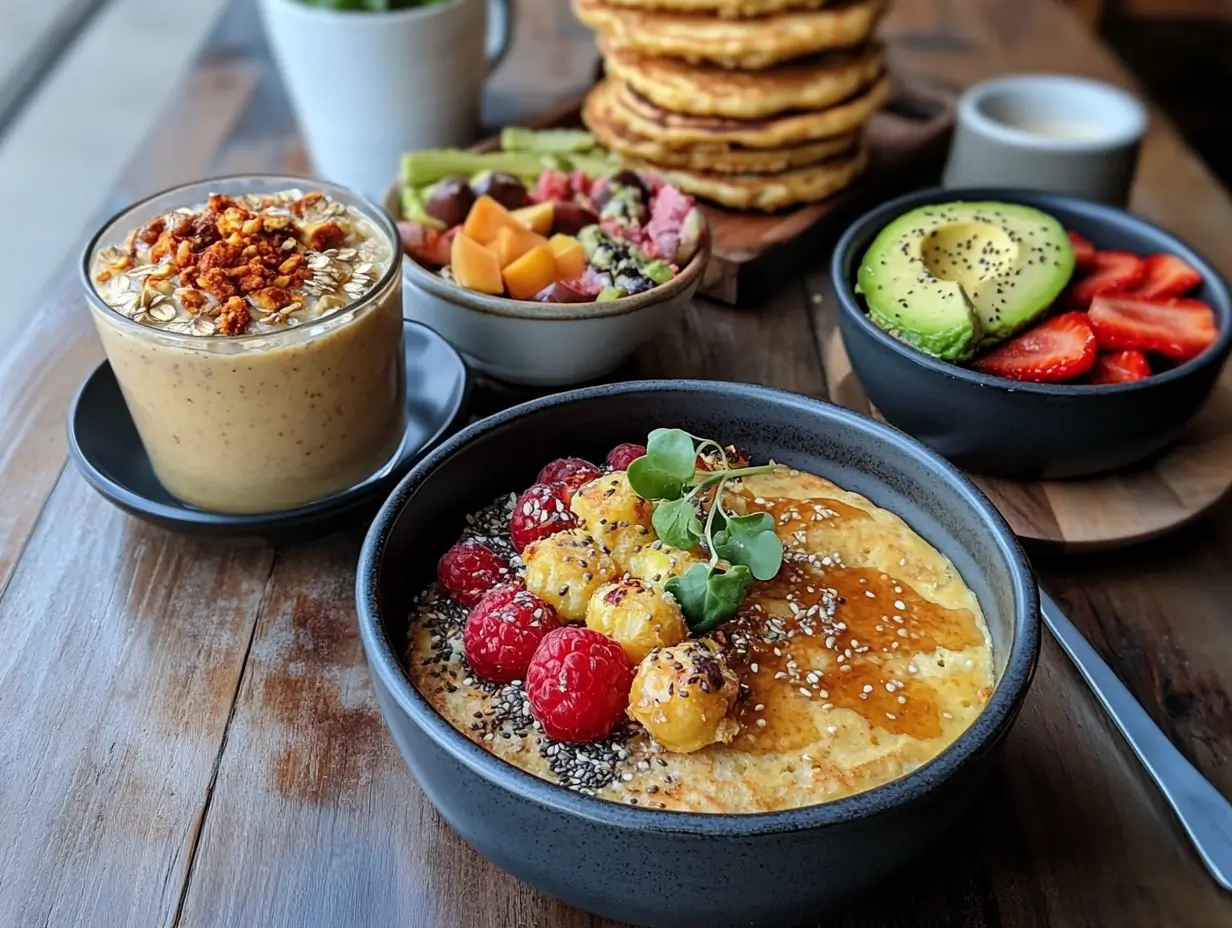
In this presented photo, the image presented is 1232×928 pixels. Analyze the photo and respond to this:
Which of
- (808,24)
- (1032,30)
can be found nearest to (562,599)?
(808,24)

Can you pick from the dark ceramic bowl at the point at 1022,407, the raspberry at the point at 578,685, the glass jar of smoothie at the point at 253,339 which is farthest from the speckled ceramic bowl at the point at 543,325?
the raspberry at the point at 578,685

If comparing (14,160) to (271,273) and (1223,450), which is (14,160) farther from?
(1223,450)

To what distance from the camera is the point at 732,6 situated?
180cm

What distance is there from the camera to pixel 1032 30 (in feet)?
8.99

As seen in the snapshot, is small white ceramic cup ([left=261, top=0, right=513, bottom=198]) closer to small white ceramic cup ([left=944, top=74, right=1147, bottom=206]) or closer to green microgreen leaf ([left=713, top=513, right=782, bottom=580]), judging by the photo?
small white ceramic cup ([left=944, top=74, right=1147, bottom=206])

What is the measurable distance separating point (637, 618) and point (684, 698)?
4.1 inches

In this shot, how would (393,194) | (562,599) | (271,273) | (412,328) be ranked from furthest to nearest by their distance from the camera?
(393,194)
(412,328)
(271,273)
(562,599)

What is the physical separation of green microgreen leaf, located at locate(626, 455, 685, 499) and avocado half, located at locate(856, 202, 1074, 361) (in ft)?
1.69

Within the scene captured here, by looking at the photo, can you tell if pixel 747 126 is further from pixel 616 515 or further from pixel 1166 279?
pixel 616 515

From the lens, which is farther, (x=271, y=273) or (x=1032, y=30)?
(x=1032, y=30)

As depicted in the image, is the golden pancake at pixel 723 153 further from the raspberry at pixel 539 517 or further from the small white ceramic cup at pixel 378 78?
the raspberry at pixel 539 517

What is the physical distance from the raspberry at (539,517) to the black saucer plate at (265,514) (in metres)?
0.21

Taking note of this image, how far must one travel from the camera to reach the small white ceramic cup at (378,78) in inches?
75.9

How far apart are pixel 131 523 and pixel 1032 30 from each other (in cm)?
234
